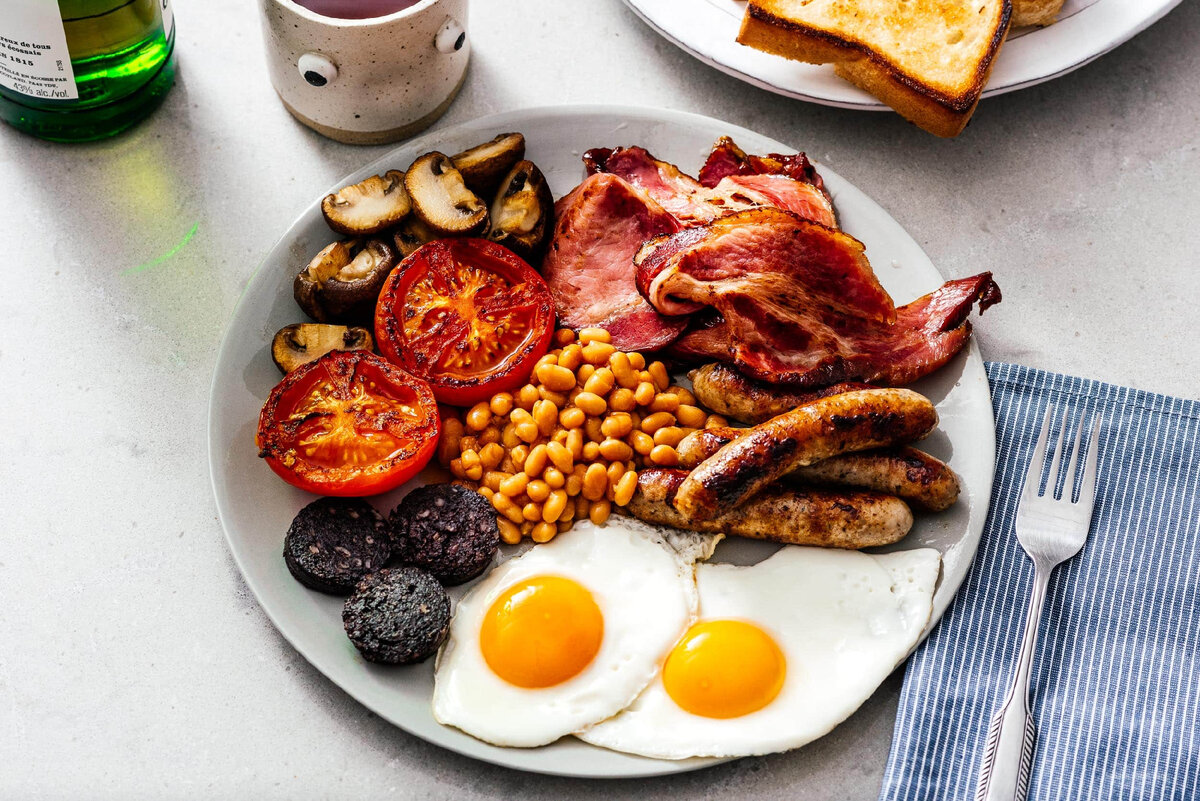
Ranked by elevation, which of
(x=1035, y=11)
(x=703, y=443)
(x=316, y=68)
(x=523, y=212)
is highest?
(x=1035, y=11)

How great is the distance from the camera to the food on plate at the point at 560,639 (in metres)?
2.33

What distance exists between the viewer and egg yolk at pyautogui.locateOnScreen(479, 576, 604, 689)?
2.35m

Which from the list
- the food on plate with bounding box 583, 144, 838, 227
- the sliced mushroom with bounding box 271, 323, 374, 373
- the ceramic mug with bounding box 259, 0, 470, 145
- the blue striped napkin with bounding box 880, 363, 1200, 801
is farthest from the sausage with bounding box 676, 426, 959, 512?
the ceramic mug with bounding box 259, 0, 470, 145

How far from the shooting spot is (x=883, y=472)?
97.1 inches

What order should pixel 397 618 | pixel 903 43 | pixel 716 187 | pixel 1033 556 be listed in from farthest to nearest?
pixel 903 43
pixel 716 187
pixel 1033 556
pixel 397 618

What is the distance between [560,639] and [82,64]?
1.92 metres

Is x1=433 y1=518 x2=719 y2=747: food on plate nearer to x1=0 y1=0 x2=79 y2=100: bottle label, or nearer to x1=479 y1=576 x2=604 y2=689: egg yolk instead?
x1=479 y1=576 x2=604 y2=689: egg yolk

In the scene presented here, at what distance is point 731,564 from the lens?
2521 mm

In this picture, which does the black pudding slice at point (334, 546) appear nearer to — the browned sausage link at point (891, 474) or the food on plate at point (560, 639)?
the food on plate at point (560, 639)

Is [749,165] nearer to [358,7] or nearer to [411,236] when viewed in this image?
[411,236]

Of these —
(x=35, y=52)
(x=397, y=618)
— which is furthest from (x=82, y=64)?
(x=397, y=618)

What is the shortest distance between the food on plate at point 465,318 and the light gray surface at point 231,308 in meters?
0.61

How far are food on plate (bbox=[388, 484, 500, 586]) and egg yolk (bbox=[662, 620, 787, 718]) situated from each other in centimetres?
48

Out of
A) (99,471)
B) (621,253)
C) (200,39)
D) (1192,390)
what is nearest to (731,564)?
(621,253)
